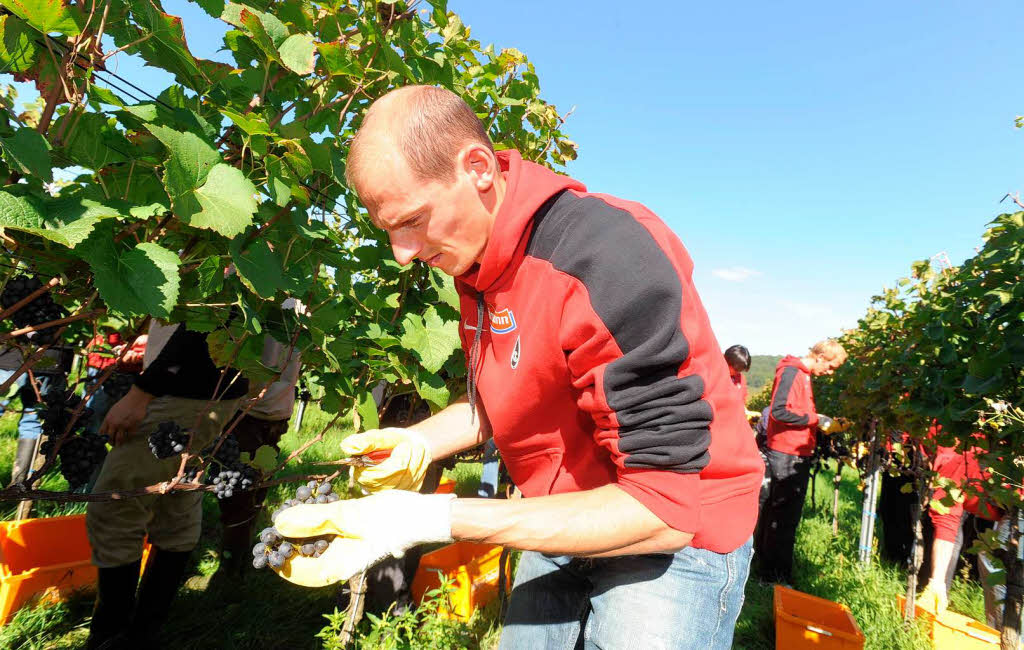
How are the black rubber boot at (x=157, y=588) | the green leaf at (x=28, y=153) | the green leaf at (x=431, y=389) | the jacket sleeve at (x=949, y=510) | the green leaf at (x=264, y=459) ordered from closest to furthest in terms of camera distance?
the green leaf at (x=28, y=153) < the green leaf at (x=264, y=459) < the green leaf at (x=431, y=389) < the black rubber boot at (x=157, y=588) < the jacket sleeve at (x=949, y=510)

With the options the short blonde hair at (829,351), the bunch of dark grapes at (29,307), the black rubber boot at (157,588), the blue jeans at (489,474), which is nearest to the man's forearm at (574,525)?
the bunch of dark grapes at (29,307)

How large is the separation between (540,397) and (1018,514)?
2.92 metres

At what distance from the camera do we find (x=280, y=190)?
4.82ft

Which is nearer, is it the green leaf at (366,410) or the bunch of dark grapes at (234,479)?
the bunch of dark grapes at (234,479)

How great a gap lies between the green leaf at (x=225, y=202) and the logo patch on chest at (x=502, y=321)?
698 mm

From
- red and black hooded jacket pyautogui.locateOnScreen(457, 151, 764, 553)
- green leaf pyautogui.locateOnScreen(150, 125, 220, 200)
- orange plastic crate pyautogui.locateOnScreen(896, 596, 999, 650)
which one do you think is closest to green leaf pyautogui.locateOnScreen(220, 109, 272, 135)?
green leaf pyautogui.locateOnScreen(150, 125, 220, 200)

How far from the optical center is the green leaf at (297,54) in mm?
1437

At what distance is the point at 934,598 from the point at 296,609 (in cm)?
483

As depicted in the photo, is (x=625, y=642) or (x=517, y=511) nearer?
(x=517, y=511)

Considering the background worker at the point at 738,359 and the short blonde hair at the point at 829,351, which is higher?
the short blonde hair at the point at 829,351

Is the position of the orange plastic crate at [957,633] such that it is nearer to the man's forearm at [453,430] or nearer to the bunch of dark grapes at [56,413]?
the man's forearm at [453,430]

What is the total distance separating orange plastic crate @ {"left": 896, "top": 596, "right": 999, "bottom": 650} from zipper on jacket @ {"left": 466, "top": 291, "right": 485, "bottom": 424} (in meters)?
4.13

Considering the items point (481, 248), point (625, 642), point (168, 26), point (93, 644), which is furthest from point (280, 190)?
point (93, 644)

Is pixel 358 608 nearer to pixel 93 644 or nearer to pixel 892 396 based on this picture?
pixel 93 644
